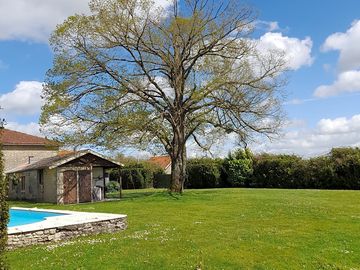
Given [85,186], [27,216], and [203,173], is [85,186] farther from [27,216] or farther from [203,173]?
[203,173]

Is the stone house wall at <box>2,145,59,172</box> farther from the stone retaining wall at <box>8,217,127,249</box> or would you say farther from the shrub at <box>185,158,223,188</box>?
the stone retaining wall at <box>8,217,127,249</box>

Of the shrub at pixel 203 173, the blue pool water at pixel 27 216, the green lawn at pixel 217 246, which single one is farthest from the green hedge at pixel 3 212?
the shrub at pixel 203 173

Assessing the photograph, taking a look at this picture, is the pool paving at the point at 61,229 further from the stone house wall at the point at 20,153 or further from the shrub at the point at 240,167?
the stone house wall at the point at 20,153

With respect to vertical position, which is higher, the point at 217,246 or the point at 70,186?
the point at 70,186

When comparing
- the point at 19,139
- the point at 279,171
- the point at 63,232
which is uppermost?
the point at 19,139

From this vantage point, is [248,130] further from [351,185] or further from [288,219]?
[288,219]

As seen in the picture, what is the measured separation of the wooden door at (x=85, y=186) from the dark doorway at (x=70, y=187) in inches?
19.9

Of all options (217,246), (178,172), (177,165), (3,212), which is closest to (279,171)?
(178,172)

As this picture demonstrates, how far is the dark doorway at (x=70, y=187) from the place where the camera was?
30078 millimetres

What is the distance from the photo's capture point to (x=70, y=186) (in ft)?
99.6

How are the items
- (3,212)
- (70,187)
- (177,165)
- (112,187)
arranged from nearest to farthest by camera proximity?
(3,212), (70,187), (177,165), (112,187)

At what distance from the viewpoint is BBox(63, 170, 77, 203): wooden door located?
98.7 feet

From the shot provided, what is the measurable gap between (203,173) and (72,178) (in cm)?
1980

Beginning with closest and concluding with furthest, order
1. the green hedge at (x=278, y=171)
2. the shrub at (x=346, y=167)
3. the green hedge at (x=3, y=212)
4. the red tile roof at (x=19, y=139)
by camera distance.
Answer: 1. the green hedge at (x=3, y=212)
2. the shrub at (x=346, y=167)
3. the green hedge at (x=278, y=171)
4. the red tile roof at (x=19, y=139)
